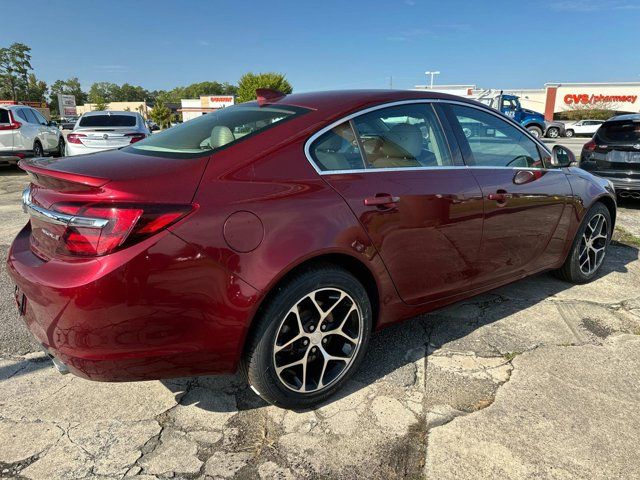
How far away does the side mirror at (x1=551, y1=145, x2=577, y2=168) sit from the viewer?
12.5 ft

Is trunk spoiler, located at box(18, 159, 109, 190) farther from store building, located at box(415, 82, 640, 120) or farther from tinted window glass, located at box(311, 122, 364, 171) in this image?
store building, located at box(415, 82, 640, 120)

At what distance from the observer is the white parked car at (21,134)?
426 inches

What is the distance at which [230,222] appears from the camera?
6.70 feet

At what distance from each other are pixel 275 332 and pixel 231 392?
0.66 meters

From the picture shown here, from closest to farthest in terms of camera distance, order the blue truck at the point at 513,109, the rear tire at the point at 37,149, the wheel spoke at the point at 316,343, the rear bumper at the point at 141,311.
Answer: the rear bumper at the point at 141,311 < the wheel spoke at the point at 316,343 < the rear tire at the point at 37,149 < the blue truck at the point at 513,109

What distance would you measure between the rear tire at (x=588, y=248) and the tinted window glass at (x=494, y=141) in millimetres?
896

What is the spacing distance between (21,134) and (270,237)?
450 inches

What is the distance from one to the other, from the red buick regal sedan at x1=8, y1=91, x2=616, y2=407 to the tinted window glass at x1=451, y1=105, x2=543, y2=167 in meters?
0.03

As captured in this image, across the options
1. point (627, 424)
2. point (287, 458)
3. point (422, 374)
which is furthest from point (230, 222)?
point (627, 424)

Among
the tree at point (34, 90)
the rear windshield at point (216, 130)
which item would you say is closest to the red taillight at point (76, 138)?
the rear windshield at point (216, 130)

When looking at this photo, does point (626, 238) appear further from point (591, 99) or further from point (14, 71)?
point (14, 71)

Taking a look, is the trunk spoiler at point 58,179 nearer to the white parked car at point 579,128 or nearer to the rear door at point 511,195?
the rear door at point 511,195

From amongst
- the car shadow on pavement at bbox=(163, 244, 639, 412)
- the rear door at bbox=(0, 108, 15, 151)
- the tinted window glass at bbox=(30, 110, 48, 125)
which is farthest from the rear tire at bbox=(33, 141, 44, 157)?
the car shadow on pavement at bbox=(163, 244, 639, 412)

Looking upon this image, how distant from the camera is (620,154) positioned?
706cm
